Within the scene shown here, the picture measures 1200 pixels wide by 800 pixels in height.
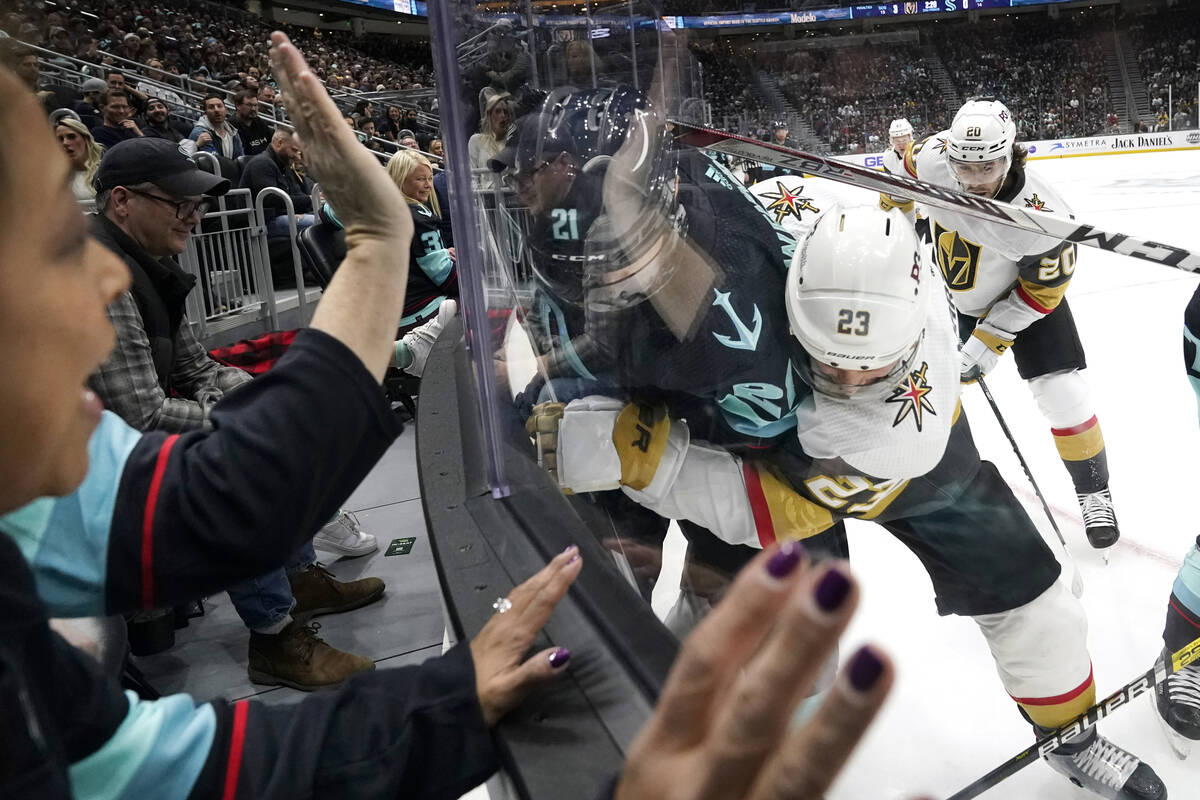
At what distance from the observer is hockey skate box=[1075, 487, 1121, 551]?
1.32 m

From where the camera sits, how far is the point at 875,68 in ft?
4.85

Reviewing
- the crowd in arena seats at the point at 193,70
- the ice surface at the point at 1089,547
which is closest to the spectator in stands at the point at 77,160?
the crowd in arena seats at the point at 193,70

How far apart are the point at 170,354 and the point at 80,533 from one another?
1286 mm

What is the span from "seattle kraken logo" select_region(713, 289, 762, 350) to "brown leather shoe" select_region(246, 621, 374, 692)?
4.13 ft

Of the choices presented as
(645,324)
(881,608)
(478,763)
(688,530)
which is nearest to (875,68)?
(645,324)

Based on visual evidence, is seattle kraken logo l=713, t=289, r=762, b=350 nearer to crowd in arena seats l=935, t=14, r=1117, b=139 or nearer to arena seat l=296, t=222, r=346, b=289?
arena seat l=296, t=222, r=346, b=289

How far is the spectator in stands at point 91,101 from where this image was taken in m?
3.71

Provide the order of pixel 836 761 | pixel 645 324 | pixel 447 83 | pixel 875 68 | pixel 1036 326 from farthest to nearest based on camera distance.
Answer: pixel 1036 326 → pixel 875 68 → pixel 447 83 → pixel 645 324 → pixel 836 761

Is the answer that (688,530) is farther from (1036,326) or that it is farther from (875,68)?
(1036,326)

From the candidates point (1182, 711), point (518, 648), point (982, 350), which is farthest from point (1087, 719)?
point (982, 350)

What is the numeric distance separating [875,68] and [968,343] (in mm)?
551

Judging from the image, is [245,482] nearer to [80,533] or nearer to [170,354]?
[80,533]

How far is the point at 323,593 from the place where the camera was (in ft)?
7.29

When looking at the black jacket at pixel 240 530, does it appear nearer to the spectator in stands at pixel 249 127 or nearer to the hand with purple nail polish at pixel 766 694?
the hand with purple nail polish at pixel 766 694
